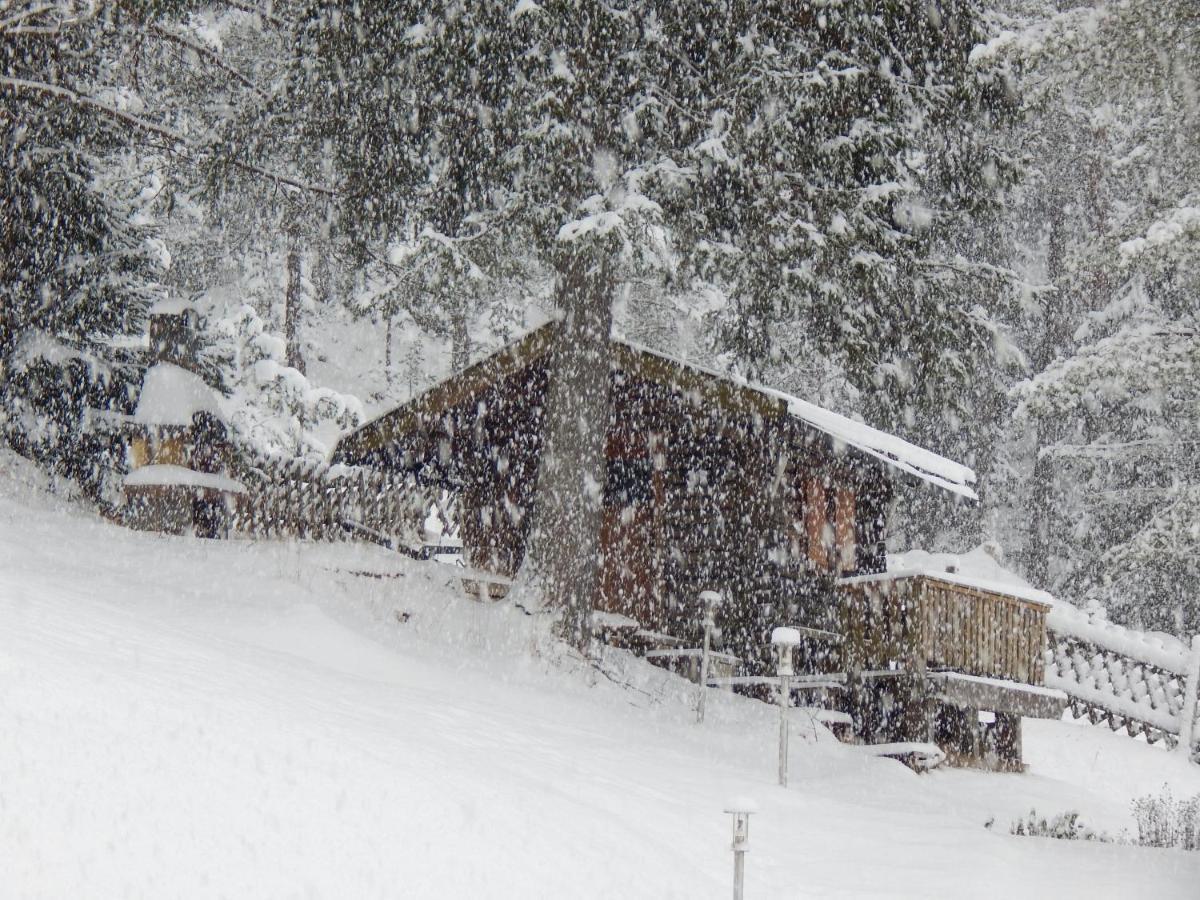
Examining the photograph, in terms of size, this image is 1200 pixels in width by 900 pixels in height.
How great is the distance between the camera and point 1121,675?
17656 mm

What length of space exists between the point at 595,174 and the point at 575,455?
3.16 metres

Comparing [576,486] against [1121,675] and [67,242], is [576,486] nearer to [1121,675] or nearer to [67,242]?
[67,242]

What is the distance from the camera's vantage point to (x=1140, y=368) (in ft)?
53.6

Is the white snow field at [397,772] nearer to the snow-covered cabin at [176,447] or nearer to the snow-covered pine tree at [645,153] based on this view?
the snow-covered cabin at [176,447]

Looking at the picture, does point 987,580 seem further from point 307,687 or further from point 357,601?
point 307,687

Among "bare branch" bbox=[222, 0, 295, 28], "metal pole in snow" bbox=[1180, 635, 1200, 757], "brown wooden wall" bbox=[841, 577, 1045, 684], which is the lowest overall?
"metal pole in snow" bbox=[1180, 635, 1200, 757]

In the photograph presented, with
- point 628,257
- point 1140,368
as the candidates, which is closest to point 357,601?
point 628,257

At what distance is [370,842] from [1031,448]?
28.5 metres

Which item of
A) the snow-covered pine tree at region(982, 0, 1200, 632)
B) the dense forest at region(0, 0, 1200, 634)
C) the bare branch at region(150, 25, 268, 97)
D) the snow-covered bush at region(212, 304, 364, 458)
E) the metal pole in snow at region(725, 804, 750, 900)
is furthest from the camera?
the snow-covered bush at region(212, 304, 364, 458)

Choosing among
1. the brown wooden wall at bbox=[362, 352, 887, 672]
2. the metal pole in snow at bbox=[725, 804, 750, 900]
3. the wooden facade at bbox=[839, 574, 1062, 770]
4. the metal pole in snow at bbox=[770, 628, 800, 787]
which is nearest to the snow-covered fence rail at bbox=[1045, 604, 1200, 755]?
the brown wooden wall at bbox=[362, 352, 887, 672]

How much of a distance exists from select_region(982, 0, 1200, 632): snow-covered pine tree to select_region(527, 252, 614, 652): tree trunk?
509 centimetres

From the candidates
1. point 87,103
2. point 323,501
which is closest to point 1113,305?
point 323,501

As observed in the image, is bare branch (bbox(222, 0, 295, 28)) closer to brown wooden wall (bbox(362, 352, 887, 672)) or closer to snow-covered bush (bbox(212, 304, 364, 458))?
brown wooden wall (bbox(362, 352, 887, 672))

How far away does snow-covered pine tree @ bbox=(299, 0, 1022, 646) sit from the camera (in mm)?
12195
